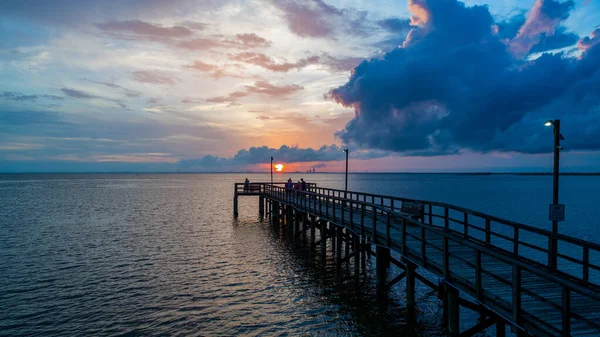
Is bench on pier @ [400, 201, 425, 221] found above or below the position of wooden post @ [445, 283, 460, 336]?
above

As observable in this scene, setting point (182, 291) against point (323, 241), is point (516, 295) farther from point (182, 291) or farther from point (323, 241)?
point (323, 241)

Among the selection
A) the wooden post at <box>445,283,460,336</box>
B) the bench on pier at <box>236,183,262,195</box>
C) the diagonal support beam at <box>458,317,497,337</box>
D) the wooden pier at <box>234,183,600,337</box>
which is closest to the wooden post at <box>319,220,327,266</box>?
the wooden pier at <box>234,183,600,337</box>

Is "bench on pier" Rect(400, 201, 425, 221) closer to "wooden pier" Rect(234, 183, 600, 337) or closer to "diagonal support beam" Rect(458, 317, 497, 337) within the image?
"wooden pier" Rect(234, 183, 600, 337)

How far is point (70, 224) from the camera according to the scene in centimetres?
3244

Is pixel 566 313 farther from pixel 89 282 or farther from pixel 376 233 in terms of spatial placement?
pixel 89 282

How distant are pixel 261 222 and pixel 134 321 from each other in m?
23.1

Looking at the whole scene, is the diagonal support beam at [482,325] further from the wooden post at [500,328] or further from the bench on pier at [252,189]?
the bench on pier at [252,189]

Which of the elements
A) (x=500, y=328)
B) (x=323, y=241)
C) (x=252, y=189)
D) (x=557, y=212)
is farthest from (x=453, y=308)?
(x=252, y=189)

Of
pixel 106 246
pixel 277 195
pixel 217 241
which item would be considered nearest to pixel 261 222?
pixel 277 195

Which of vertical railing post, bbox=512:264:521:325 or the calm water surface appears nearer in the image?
vertical railing post, bbox=512:264:521:325

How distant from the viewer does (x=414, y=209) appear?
15.4 metres

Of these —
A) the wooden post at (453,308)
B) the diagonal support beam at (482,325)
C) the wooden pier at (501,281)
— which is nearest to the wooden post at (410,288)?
the wooden pier at (501,281)

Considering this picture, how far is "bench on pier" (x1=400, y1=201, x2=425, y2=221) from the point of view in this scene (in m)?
15.3

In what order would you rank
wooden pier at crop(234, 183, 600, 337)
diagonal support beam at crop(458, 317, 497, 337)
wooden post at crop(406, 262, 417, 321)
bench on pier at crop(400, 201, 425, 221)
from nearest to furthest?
wooden pier at crop(234, 183, 600, 337), diagonal support beam at crop(458, 317, 497, 337), wooden post at crop(406, 262, 417, 321), bench on pier at crop(400, 201, 425, 221)
